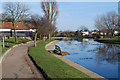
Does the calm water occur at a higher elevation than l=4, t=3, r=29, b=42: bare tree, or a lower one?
lower

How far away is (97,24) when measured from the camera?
63125mm

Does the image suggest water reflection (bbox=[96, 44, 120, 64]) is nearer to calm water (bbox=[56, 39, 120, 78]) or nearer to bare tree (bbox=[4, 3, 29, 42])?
calm water (bbox=[56, 39, 120, 78])

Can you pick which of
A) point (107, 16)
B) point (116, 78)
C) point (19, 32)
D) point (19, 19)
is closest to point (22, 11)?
point (19, 19)

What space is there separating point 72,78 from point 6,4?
22.2 m

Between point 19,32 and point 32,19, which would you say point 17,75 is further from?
point 19,32

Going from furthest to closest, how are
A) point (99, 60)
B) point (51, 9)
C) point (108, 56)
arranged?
point (51, 9) < point (108, 56) < point (99, 60)

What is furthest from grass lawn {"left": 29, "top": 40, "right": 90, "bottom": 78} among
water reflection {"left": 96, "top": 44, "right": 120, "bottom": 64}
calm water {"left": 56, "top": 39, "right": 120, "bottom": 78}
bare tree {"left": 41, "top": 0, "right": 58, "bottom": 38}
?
bare tree {"left": 41, "top": 0, "right": 58, "bottom": 38}

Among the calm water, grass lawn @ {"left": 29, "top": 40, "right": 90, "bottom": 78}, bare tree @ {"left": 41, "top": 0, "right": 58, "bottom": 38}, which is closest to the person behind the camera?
grass lawn @ {"left": 29, "top": 40, "right": 90, "bottom": 78}

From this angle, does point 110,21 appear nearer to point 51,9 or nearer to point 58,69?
point 51,9

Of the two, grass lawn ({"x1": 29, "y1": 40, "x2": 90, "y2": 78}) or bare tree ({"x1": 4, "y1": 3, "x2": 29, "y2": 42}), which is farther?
bare tree ({"x1": 4, "y1": 3, "x2": 29, "y2": 42})

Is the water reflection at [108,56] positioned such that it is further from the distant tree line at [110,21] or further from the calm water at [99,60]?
the distant tree line at [110,21]

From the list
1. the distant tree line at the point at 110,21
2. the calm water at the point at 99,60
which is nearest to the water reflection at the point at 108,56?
the calm water at the point at 99,60

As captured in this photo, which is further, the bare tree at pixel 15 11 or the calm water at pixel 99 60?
the bare tree at pixel 15 11

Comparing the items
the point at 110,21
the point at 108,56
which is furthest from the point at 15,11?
the point at 110,21
